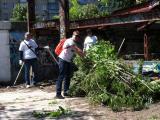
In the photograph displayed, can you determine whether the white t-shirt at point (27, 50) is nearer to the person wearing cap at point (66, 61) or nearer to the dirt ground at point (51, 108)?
the dirt ground at point (51, 108)

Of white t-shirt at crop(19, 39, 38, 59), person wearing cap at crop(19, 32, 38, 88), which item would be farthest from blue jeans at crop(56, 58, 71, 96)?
white t-shirt at crop(19, 39, 38, 59)

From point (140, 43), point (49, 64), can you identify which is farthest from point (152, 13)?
point (140, 43)

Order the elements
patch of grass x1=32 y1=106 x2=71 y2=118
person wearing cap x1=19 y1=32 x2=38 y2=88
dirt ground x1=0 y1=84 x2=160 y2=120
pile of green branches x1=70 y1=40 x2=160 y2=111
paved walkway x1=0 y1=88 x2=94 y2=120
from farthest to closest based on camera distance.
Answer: person wearing cap x1=19 y1=32 x2=38 y2=88, pile of green branches x1=70 y1=40 x2=160 y2=111, paved walkway x1=0 y1=88 x2=94 y2=120, patch of grass x1=32 y1=106 x2=71 y2=118, dirt ground x1=0 y1=84 x2=160 y2=120

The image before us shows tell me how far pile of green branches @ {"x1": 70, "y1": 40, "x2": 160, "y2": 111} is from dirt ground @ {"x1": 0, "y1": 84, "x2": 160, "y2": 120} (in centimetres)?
29

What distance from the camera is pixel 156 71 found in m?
12.9

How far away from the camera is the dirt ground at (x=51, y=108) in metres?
9.97

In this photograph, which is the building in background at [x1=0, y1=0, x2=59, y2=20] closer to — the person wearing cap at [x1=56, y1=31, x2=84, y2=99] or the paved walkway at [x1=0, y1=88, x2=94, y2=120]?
Answer: the paved walkway at [x1=0, y1=88, x2=94, y2=120]

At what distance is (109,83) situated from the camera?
11.6 m

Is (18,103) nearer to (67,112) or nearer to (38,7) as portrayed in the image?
(67,112)

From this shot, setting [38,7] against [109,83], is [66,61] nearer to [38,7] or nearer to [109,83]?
[109,83]

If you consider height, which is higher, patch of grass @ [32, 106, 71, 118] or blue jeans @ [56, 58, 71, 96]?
blue jeans @ [56, 58, 71, 96]

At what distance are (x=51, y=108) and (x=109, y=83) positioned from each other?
1.54 meters

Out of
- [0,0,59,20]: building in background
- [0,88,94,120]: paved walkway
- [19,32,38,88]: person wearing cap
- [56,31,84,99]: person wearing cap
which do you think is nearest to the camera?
[0,88,94,120]: paved walkway

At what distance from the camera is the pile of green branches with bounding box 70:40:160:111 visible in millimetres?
10938
